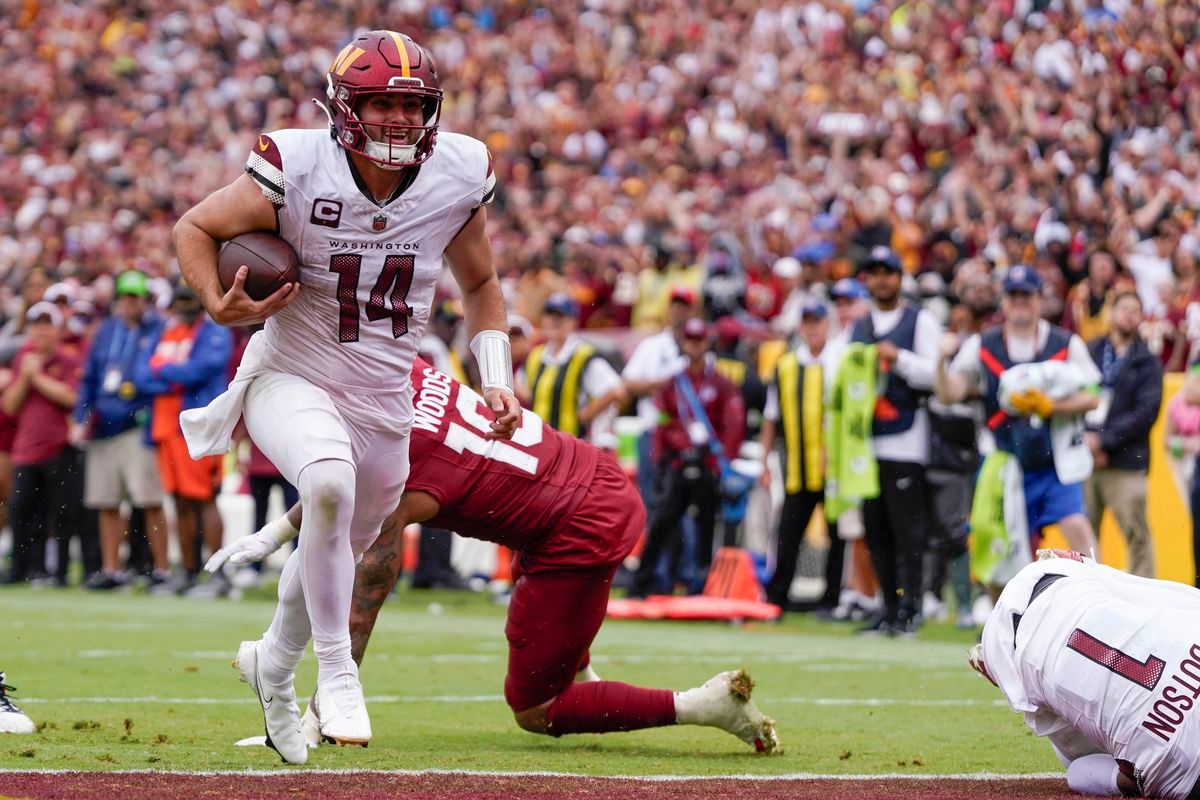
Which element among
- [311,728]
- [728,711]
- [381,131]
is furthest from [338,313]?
[728,711]

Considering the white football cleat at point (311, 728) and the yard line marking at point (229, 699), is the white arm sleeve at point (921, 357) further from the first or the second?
the white football cleat at point (311, 728)

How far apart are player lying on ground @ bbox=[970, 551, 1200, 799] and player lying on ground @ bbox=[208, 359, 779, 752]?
3.53 feet

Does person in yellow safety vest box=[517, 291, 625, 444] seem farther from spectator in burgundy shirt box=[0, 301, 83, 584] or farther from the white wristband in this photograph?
the white wristband

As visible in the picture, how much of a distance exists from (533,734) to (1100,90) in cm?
1154

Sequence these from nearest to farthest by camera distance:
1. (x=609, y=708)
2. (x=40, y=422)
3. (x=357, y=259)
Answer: (x=357, y=259), (x=609, y=708), (x=40, y=422)

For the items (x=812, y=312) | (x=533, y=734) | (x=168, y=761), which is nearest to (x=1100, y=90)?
(x=812, y=312)

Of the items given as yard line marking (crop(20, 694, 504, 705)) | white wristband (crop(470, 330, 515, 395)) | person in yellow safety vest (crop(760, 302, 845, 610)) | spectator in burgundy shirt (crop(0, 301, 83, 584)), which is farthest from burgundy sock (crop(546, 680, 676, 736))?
spectator in burgundy shirt (crop(0, 301, 83, 584))

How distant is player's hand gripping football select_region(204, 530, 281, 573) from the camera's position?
5.18 meters

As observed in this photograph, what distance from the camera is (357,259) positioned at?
508cm

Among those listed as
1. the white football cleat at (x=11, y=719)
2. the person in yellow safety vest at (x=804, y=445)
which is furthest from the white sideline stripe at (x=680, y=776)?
the person in yellow safety vest at (x=804, y=445)

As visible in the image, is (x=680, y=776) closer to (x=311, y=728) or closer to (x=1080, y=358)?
(x=311, y=728)

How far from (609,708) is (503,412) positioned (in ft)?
3.63

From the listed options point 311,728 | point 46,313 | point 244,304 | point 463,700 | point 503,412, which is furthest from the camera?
point 46,313

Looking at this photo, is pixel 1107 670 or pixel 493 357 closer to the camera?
pixel 1107 670
